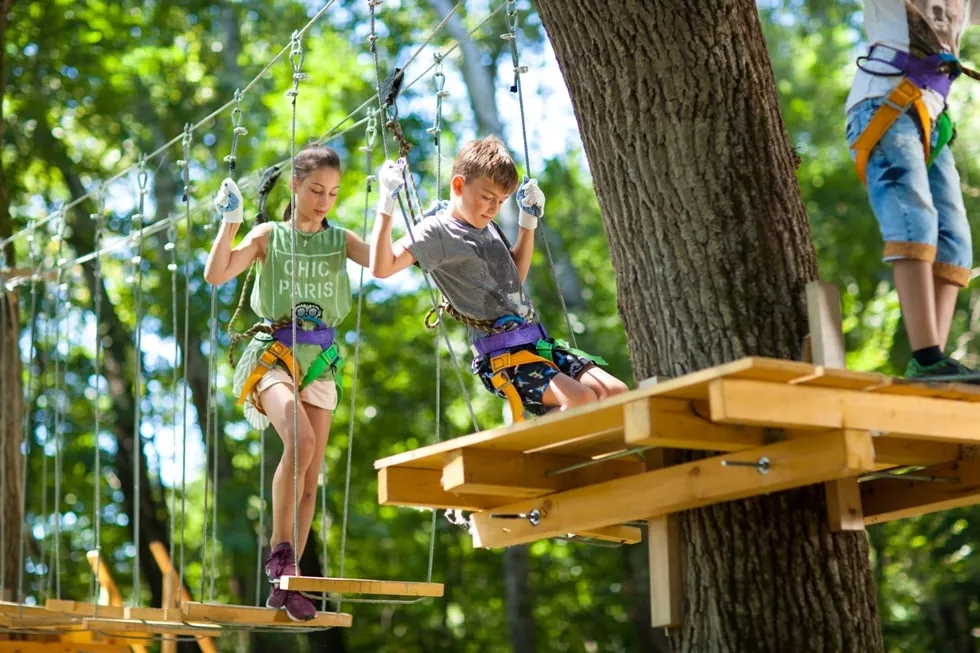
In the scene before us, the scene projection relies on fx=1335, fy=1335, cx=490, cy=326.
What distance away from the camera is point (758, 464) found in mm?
2805

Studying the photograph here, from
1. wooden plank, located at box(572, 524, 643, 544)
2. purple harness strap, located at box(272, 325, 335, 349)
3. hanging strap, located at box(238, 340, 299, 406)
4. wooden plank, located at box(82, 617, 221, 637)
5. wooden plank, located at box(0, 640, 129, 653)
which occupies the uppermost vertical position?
purple harness strap, located at box(272, 325, 335, 349)

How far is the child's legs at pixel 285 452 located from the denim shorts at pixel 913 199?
183 centimetres

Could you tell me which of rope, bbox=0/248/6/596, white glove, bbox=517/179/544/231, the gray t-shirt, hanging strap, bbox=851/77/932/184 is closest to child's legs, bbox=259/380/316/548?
the gray t-shirt

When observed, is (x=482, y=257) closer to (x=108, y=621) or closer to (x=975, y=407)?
(x=975, y=407)

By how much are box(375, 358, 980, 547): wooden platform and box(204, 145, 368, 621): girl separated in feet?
2.39

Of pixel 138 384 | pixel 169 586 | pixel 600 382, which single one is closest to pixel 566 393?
pixel 600 382

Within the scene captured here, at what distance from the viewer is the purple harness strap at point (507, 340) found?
3730 mm

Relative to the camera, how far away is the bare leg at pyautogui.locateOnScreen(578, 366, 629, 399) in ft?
11.8

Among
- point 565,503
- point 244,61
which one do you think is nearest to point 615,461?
point 565,503

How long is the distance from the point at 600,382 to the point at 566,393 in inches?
4.3

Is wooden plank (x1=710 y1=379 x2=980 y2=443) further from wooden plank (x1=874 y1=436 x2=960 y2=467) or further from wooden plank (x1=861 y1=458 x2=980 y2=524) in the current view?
wooden plank (x1=861 y1=458 x2=980 y2=524)

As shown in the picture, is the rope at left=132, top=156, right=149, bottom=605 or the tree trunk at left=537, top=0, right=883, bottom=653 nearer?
the tree trunk at left=537, top=0, right=883, bottom=653

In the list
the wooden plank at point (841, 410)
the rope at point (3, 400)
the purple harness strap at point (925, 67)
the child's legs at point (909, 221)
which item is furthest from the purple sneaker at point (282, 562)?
the rope at point (3, 400)

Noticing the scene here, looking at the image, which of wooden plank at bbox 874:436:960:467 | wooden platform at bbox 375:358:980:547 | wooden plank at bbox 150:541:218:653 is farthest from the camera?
wooden plank at bbox 150:541:218:653
